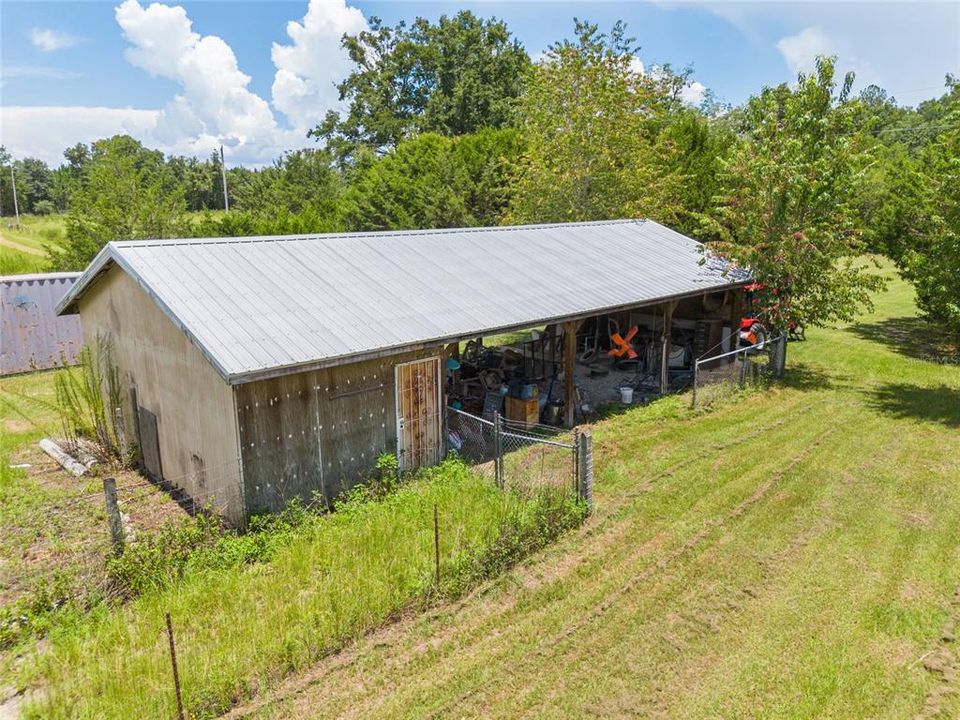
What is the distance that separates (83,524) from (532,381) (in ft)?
28.1

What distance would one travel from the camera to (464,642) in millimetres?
6055

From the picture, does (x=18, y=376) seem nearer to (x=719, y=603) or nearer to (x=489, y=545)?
(x=489, y=545)

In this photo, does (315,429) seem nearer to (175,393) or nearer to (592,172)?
(175,393)

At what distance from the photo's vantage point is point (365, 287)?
1070 centimetres

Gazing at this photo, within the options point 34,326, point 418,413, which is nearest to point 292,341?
point 418,413

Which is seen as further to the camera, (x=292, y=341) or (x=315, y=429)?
(x=315, y=429)

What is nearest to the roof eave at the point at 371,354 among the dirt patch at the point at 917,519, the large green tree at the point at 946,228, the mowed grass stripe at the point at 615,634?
the mowed grass stripe at the point at 615,634

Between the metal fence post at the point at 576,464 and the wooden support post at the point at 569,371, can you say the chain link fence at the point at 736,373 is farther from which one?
the metal fence post at the point at 576,464

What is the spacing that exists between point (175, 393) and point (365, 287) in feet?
11.0

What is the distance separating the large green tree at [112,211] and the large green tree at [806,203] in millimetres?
19074

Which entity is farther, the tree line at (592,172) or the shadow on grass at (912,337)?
the shadow on grass at (912,337)

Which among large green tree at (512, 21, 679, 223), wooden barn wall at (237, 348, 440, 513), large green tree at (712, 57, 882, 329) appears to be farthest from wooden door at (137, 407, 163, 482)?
large green tree at (512, 21, 679, 223)

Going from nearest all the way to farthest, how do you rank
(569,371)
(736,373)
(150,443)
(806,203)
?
(150,443), (569,371), (736,373), (806,203)

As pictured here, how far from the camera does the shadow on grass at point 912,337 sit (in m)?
19.5
